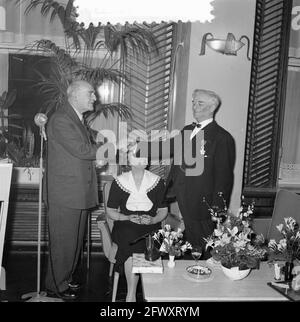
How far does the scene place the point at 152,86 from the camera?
4.53 metres

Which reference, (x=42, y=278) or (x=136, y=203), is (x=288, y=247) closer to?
(x=136, y=203)

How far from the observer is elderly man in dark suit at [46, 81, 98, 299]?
310 centimetres

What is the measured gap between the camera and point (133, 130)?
452cm

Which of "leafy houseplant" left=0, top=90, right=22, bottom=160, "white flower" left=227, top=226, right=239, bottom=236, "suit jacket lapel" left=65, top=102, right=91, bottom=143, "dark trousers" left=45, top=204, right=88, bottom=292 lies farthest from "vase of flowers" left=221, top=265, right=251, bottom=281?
"leafy houseplant" left=0, top=90, right=22, bottom=160

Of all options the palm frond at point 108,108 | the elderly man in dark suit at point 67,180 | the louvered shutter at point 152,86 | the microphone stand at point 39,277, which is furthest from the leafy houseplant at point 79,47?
the microphone stand at point 39,277

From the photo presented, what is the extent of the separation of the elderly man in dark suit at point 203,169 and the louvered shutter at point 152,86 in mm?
1205

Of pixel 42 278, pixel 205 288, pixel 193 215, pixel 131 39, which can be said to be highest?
pixel 131 39

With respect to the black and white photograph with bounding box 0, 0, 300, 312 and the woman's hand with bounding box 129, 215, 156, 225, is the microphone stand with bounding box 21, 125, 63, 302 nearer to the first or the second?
the black and white photograph with bounding box 0, 0, 300, 312

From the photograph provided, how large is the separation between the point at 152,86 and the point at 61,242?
2.06 metres

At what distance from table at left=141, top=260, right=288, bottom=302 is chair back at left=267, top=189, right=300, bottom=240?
0.97 meters

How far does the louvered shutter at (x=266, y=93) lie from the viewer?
418 centimetres

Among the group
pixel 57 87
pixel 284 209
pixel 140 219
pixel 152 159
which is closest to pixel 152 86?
pixel 152 159

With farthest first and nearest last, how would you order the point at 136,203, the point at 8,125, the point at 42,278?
the point at 8,125, the point at 42,278, the point at 136,203

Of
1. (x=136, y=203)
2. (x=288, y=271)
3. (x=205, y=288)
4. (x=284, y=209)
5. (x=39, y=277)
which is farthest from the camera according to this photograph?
(x=284, y=209)
